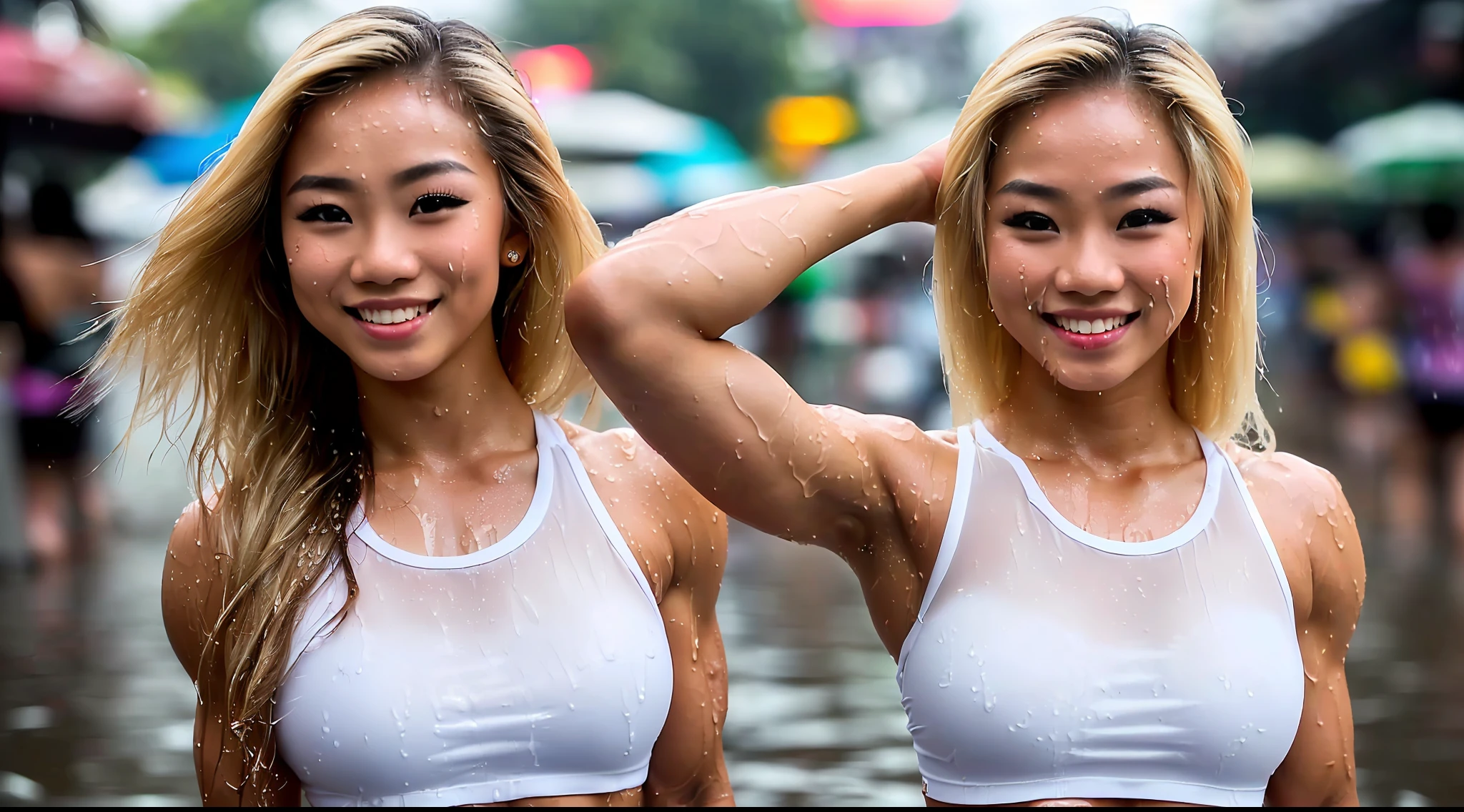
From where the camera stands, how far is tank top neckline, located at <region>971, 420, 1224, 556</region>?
2246 millimetres

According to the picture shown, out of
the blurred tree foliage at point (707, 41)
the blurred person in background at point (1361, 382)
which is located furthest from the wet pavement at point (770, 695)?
the blurred tree foliage at point (707, 41)

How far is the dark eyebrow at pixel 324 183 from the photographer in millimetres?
2293

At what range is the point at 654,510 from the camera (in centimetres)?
244

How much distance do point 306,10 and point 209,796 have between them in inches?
2007

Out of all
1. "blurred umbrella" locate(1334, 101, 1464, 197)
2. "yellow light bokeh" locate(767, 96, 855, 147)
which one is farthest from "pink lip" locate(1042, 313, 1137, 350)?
"yellow light bokeh" locate(767, 96, 855, 147)

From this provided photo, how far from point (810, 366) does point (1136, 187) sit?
59.6 ft

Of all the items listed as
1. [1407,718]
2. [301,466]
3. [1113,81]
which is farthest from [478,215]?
[1407,718]

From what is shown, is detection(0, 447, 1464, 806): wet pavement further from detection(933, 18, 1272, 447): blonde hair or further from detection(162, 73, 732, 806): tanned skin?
detection(933, 18, 1272, 447): blonde hair

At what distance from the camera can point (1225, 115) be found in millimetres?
2252

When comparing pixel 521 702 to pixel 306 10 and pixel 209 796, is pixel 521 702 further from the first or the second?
pixel 306 10

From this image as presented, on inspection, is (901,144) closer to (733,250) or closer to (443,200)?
(443,200)

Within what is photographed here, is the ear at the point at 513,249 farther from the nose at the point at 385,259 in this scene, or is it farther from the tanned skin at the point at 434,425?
the nose at the point at 385,259

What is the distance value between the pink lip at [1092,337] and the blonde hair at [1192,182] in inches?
7.8

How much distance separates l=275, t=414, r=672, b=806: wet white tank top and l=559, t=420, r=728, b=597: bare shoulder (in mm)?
49
